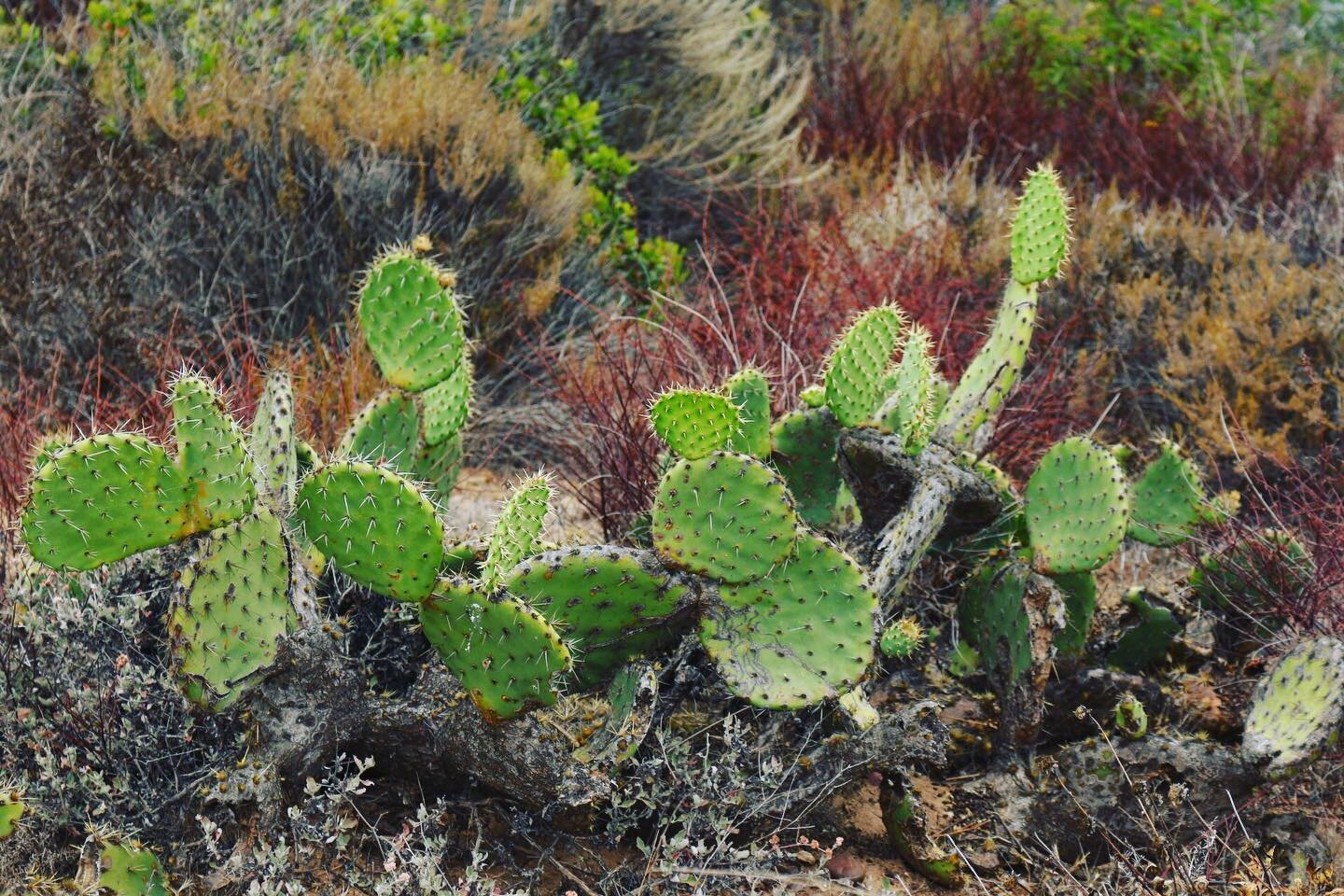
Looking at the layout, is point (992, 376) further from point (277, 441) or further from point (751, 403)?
point (277, 441)

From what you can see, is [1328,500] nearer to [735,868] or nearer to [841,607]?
[841,607]

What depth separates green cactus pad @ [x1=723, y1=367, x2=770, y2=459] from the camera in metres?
2.81

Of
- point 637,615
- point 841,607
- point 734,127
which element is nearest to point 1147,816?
point 841,607

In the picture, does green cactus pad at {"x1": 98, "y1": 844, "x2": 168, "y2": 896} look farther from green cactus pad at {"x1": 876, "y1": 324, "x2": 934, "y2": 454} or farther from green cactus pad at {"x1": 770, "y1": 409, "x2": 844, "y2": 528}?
green cactus pad at {"x1": 876, "y1": 324, "x2": 934, "y2": 454}

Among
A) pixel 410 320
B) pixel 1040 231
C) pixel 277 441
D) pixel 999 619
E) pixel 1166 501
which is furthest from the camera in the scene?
pixel 1166 501

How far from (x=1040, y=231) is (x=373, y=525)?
1.98 metres

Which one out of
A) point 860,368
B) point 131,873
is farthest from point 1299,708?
point 131,873

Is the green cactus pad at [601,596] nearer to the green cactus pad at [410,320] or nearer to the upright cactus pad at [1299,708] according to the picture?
the green cactus pad at [410,320]

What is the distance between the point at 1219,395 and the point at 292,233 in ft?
11.4

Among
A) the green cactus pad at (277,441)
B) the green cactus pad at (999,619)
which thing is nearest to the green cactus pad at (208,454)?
the green cactus pad at (277,441)

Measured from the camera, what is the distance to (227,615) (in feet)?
7.40

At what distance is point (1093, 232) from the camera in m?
5.51

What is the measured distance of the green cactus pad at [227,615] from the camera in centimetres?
223

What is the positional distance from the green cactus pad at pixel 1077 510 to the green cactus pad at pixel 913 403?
0.31 m
